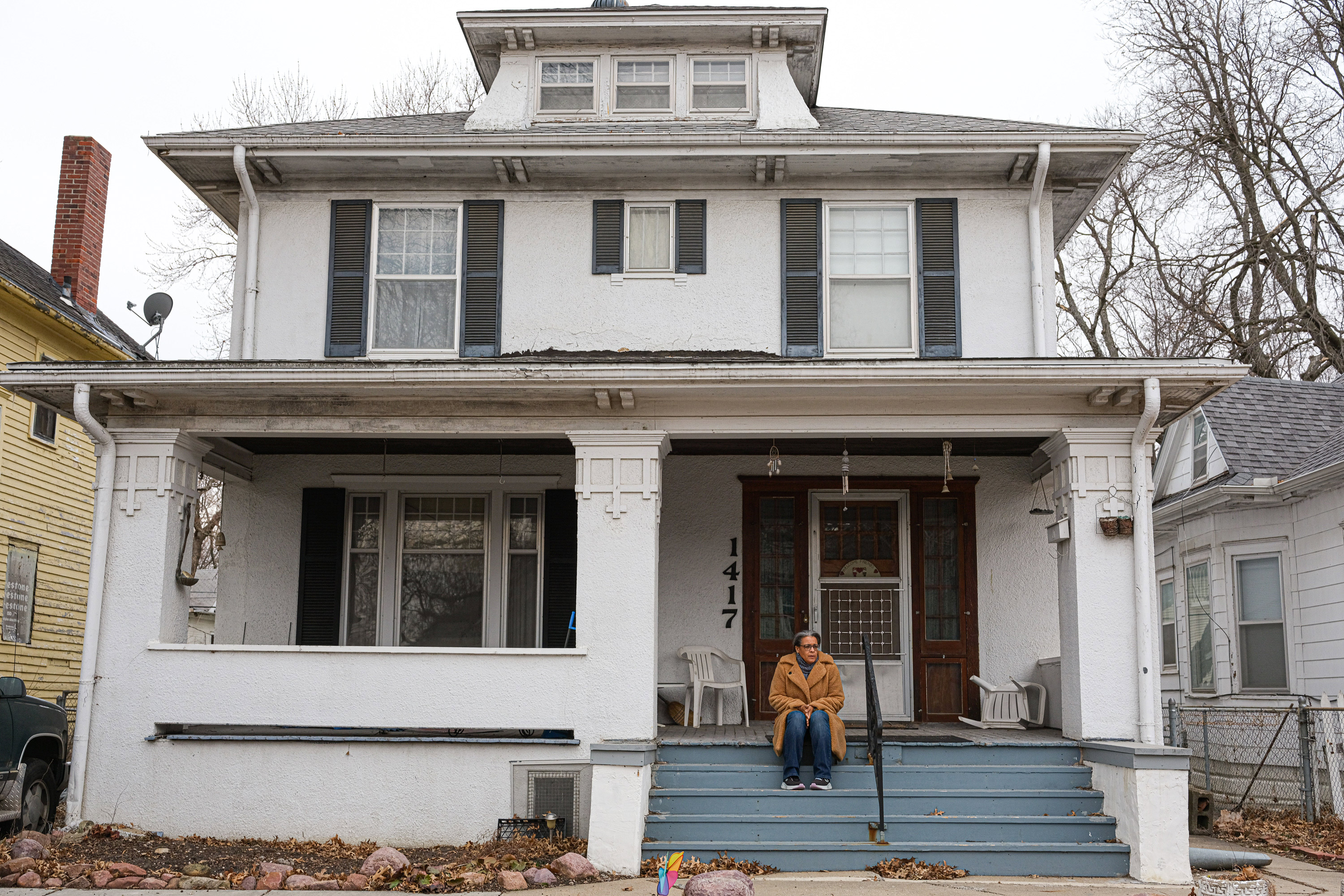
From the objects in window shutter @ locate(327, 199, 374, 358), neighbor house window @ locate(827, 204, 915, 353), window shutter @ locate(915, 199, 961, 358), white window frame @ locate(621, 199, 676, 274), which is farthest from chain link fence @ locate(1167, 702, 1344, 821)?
window shutter @ locate(327, 199, 374, 358)

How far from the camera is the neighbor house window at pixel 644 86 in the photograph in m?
12.3

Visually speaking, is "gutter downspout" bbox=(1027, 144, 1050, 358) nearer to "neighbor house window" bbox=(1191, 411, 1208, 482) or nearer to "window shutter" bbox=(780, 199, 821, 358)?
"window shutter" bbox=(780, 199, 821, 358)

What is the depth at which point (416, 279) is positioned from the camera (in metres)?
11.4

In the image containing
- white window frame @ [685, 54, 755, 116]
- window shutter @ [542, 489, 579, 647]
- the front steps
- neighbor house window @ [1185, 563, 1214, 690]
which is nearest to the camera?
the front steps

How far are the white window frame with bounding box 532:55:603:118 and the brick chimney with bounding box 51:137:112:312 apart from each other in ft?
35.8

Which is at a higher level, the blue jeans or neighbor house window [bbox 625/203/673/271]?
neighbor house window [bbox 625/203/673/271]

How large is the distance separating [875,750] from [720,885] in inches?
90.1

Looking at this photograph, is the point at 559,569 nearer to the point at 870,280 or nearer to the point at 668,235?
the point at 668,235

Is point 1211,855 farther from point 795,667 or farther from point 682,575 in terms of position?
point 682,575

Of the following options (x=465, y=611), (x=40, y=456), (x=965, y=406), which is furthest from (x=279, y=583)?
(x=40, y=456)

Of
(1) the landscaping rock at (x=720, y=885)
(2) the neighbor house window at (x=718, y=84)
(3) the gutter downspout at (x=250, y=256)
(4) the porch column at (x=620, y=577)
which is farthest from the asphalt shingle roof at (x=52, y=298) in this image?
(1) the landscaping rock at (x=720, y=885)

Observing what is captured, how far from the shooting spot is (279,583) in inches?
464

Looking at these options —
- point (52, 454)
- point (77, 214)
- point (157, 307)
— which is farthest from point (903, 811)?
point (77, 214)

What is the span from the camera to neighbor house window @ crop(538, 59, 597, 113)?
12367mm
